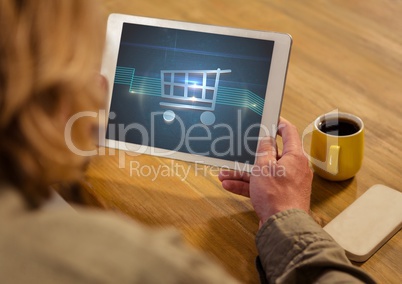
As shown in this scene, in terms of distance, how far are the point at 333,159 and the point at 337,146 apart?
0.03 metres

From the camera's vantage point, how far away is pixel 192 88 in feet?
3.75

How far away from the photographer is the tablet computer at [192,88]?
1.12 metres

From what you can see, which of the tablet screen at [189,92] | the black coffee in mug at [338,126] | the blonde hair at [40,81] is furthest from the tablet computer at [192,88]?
the blonde hair at [40,81]

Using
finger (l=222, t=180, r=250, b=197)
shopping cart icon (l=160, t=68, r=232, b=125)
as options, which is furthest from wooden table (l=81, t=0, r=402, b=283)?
shopping cart icon (l=160, t=68, r=232, b=125)

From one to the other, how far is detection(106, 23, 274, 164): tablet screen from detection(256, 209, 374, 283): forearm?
18 centimetres

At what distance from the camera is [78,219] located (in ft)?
1.90

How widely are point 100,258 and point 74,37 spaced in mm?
224

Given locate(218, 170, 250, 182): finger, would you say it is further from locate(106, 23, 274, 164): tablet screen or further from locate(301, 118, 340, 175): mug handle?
locate(301, 118, 340, 175): mug handle

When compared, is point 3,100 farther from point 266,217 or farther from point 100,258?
point 266,217

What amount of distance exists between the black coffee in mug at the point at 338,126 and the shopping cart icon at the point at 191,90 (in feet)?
0.70

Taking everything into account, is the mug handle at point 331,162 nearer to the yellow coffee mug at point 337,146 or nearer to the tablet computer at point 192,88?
the yellow coffee mug at point 337,146

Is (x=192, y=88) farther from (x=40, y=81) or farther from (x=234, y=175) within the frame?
(x=40, y=81)

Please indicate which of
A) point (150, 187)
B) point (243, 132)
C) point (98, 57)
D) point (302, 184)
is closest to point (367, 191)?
point (302, 184)

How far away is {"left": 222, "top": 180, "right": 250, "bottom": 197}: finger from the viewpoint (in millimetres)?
1150
